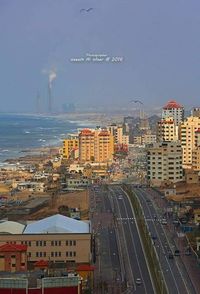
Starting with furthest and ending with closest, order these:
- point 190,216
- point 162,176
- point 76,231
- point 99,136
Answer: point 99,136, point 162,176, point 190,216, point 76,231

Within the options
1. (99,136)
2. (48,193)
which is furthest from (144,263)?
(99,136)

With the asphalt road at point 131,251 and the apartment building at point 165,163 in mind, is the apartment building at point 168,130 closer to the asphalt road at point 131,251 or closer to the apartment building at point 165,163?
the apartment building at point 165,163

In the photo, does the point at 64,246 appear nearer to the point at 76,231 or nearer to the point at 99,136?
the point at 76,231

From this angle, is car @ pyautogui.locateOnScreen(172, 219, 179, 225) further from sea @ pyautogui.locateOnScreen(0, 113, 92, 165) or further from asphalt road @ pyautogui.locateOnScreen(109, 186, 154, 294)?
sea @ pyautogui.locateOnScreen(0, 113, 92, 165)

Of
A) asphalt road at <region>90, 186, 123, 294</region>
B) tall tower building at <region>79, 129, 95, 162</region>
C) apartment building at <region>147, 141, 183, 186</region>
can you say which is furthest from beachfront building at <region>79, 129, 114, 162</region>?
asphalt road at <region>90, 186, 123, 294</region>

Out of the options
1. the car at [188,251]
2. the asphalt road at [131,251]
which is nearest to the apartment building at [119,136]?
the asphalt road at [131,251]

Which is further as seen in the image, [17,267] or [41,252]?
[41,252]
